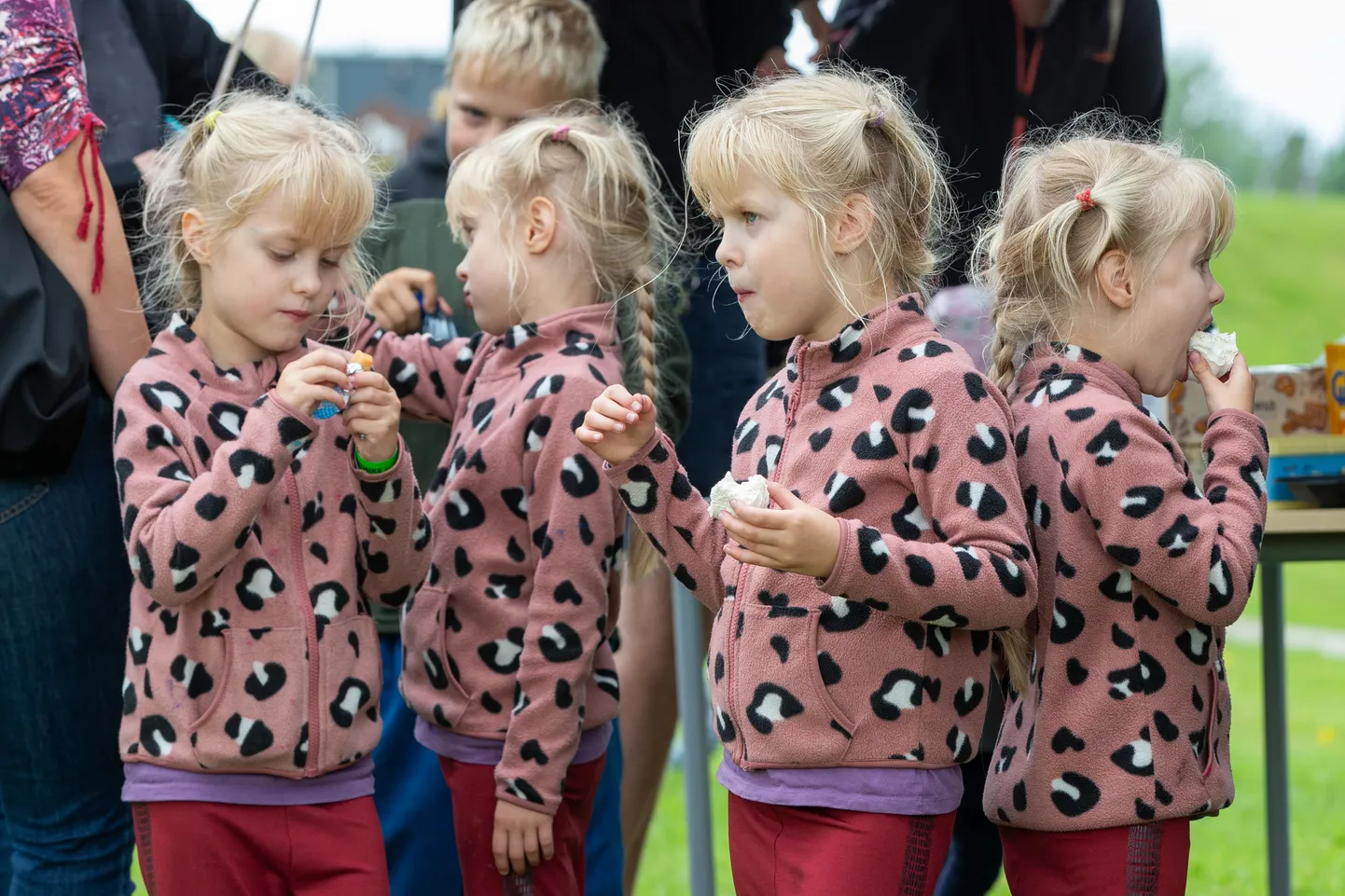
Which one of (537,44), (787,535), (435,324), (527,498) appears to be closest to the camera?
(787,535)

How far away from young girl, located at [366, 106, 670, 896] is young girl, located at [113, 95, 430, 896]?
0.15 meters

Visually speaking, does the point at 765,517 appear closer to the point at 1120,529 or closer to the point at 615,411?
the point at 615,411

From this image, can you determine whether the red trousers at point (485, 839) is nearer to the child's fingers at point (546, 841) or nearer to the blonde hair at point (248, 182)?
the child's fingers at point (546, 841)

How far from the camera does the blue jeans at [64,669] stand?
2117 millimetres

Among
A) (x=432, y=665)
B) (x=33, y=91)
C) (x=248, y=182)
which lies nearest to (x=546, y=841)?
(x=432, y=665)

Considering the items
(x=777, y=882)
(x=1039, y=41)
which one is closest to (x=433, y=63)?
(x=1039, y=41)

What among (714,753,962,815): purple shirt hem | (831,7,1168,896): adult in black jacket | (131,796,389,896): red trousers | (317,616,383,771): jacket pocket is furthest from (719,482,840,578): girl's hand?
(831,7,1168,896): adult in black jacket

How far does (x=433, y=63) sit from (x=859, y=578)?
16.3 meters

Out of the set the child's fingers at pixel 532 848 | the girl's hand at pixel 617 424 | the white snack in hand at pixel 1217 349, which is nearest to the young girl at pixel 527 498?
the child's fingers at pixel 532 848

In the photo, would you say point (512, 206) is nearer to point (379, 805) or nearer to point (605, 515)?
point (605, 515)

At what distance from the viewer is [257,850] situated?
6.75 ft

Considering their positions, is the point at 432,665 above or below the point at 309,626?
below

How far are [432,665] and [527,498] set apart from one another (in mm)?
307

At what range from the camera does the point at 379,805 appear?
8.73 feet
